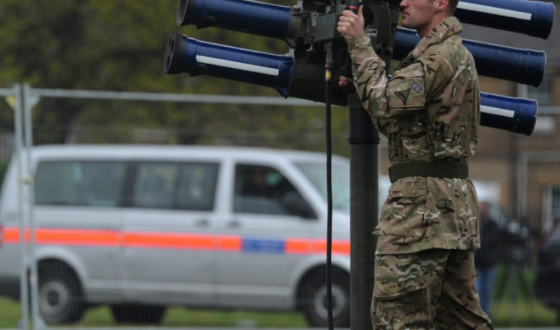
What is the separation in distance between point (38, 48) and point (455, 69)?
59.3 ft

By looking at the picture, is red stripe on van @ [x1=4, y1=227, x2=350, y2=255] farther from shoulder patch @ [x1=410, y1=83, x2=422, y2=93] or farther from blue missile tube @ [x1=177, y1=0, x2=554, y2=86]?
shoulder patch @ [x1=410, y1=83, x2=422, y2=93]

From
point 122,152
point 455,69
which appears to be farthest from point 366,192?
point 122,152

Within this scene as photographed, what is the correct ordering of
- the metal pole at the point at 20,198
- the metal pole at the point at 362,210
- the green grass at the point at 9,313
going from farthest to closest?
the green grass at the point at 9,313, the metal pole at the point at 20,198, the metal pole at the point at 362,210

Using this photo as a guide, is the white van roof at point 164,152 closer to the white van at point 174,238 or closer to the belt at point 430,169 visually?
the white van at point 174,238

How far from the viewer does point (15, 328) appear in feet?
26.0

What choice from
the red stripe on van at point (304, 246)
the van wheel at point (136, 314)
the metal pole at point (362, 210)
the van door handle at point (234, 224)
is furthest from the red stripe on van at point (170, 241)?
the metal pole at point (362, 210)

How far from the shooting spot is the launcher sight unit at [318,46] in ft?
12.7

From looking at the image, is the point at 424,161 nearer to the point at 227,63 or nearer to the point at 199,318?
the point at 227,63

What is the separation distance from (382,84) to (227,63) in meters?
0.87

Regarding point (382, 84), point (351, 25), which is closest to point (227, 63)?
point (351, 25)

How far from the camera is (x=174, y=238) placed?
8805 mm

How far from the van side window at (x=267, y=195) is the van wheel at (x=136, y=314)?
4.33ft

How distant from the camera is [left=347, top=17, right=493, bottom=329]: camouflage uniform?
3.59 meters

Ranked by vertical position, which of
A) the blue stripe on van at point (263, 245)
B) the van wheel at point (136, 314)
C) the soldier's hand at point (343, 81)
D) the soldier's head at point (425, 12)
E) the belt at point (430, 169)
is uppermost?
the soldier's head at point (425, 12)
